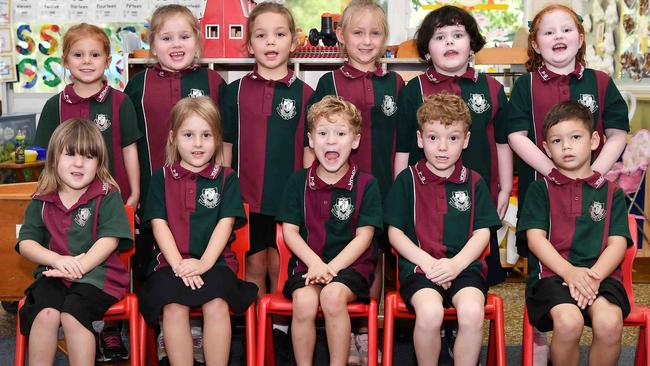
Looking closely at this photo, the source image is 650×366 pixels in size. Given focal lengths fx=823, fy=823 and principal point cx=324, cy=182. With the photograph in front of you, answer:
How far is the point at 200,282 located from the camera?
103 inches

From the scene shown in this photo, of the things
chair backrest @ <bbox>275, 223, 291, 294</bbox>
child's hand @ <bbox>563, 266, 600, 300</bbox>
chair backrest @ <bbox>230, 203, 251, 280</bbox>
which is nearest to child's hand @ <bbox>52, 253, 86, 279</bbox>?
chair backrest @ <bbox>230, 203, 251, 280</bbox>

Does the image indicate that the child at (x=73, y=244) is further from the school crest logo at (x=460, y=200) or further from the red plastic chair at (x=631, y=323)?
the red plastic chair at (x=631, y=323)

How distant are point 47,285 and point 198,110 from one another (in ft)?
2.47

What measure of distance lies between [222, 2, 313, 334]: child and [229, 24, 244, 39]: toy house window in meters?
0.34

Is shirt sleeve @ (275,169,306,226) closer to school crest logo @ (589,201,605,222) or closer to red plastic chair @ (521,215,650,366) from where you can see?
red plastic chair @ (521,215,650,366)

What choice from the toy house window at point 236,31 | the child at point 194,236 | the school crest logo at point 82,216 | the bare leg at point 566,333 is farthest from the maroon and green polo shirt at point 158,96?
the bare leg at point 566,333

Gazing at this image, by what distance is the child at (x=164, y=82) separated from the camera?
10.1 ft

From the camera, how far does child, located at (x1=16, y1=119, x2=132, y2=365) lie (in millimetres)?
2512

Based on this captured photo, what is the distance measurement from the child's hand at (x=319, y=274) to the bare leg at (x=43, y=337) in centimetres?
79

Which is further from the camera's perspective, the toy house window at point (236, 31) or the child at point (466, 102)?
the toy house window at point (236, 31)

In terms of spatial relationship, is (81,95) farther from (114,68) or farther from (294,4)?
(294,4)

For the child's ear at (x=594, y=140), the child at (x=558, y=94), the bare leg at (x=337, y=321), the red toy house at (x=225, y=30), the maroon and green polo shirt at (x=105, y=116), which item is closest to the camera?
the bare leg at (x=337, y=321)

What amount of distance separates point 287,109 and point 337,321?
0.85m

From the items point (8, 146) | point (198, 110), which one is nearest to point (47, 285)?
point (198, 110)
